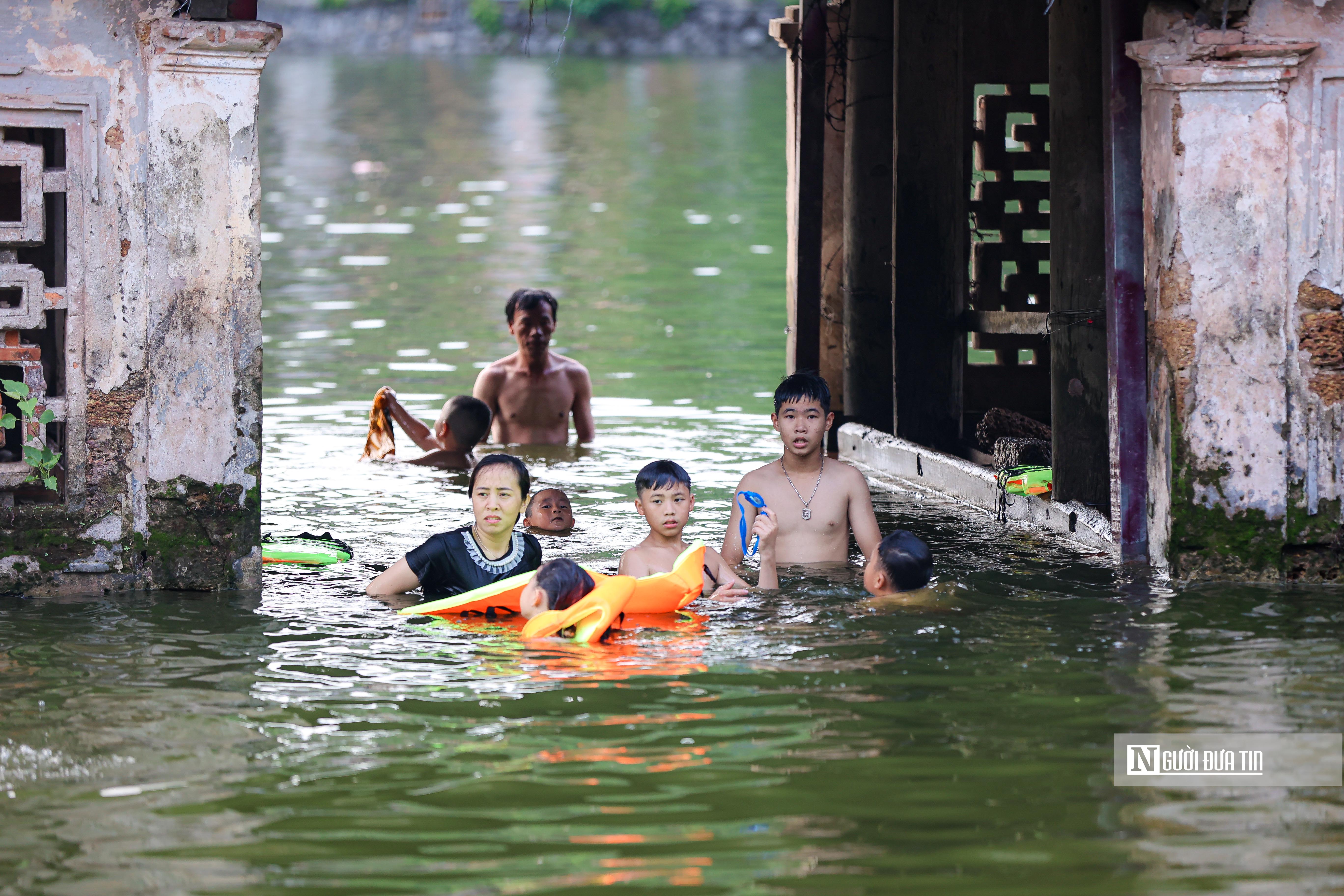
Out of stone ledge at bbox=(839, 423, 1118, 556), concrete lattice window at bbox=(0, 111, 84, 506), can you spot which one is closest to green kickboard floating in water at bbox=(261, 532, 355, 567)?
concrete lattice window at bbox=(0, 111, 84, 506)

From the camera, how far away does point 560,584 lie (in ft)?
21.7

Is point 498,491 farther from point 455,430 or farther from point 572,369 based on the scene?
point 572,369

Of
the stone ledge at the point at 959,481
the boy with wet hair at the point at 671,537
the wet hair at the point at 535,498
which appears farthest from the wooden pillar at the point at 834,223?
the boy with wet hair at the point at 671,537

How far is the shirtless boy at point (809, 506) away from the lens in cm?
781

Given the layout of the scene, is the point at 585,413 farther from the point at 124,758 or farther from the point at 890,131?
the point at 124,758

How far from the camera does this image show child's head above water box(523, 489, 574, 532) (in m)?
8.99

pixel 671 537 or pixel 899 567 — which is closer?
pixel 899 567

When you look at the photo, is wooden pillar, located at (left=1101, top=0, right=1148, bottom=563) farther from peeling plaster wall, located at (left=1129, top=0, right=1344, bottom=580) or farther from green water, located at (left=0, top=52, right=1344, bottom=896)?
green water, located at (left=0, top=52, right=1344, bottom=896)

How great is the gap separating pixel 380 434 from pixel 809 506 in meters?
4.07

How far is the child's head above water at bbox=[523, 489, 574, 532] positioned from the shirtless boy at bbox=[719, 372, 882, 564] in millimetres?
1333

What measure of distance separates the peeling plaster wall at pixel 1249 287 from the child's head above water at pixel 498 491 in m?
2.64

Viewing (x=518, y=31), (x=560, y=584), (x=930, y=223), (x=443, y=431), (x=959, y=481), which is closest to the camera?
(x=560, y=584)

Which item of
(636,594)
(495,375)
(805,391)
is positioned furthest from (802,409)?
(495,375)

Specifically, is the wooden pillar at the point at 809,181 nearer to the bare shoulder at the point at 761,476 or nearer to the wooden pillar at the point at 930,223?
the wooden pillar at the point at 930,223
